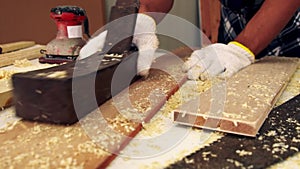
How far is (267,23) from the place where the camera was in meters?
1.05

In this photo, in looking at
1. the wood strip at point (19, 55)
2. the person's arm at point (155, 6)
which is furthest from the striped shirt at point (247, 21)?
the wood strip at point (19, 55)

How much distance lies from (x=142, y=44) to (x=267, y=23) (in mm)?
390

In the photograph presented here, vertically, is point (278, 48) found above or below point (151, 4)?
below

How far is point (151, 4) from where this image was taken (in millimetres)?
1278

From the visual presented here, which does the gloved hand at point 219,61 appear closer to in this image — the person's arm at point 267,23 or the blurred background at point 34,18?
the person's arm at point 267,23

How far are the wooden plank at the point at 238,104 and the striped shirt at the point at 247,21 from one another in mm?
331

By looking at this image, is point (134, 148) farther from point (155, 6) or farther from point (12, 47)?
point (12, 47)

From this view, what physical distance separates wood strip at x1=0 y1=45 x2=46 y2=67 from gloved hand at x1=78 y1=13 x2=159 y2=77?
1.28 feet

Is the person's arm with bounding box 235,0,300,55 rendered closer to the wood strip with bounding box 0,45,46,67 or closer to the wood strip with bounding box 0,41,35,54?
the wood strip with bounding box 0,45,46,67

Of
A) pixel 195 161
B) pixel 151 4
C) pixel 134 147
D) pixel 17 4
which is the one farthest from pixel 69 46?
pixel 17 4

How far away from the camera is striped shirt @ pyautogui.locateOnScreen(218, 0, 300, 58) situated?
1268 mm

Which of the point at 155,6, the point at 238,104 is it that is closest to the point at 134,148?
the point at 238,104

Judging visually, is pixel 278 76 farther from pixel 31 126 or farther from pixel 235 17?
pixel 31 126

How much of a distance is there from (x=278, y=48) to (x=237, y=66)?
0.38 m
